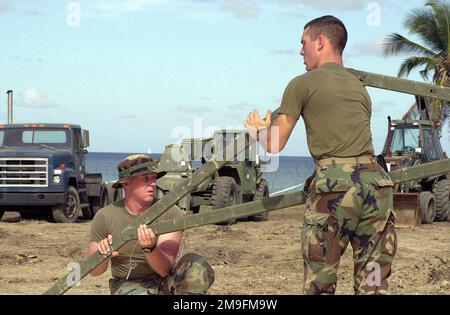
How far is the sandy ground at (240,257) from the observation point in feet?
30.5

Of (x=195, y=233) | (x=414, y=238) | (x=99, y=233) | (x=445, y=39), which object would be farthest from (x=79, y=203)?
(x=445, y=39)

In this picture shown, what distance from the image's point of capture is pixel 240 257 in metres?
11.9

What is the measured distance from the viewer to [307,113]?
13.3ft

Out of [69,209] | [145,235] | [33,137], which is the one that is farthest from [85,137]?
[145,235]

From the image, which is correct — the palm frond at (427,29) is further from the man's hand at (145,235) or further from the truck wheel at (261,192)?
the man's hand at (145,235)

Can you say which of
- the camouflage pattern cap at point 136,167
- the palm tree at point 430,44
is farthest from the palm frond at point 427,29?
the camouflage pattern cap at point 136,167

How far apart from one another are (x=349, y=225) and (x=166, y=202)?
0.93m

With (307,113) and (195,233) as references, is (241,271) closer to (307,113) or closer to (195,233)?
(195,233)

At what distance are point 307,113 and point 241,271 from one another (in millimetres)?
6634

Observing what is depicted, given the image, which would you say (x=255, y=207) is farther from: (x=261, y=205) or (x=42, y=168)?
(x=42, y=168)

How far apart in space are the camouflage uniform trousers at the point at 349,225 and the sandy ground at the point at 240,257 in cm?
466

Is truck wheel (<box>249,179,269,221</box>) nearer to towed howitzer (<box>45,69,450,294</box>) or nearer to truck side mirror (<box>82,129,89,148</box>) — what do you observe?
truck side mirror (<box>82,129,89,148</box>)

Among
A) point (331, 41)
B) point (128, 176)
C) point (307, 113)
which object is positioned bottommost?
point (128, 176)

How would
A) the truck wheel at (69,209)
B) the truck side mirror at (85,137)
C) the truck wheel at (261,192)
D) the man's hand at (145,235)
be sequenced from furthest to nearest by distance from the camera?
the truck wheel at (261,192) → the truck wheel at (69,209) → the truck side mirror at (85,137) → the man's hand at (145,235)
